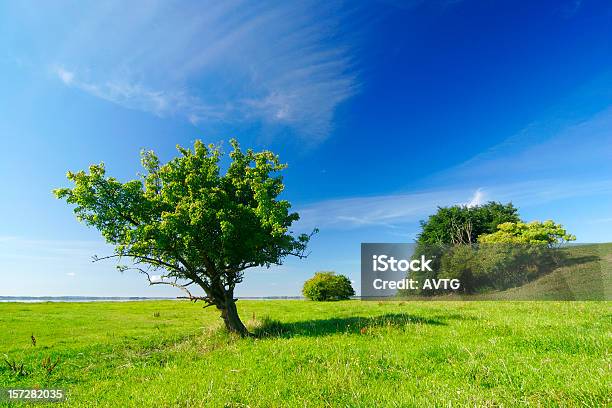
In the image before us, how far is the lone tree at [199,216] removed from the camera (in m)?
16.5

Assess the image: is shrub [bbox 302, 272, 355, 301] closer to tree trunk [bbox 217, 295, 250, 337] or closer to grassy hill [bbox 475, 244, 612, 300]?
grassy hill [bbox 475, 244, 612, 300]

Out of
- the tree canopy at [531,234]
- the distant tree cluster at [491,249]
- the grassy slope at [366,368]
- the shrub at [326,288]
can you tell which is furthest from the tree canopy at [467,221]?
the grassy slope at [366,368]

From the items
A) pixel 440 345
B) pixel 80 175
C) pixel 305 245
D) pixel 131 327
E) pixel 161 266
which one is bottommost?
pixel 131 327

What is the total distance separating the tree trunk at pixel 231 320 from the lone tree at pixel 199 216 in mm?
50

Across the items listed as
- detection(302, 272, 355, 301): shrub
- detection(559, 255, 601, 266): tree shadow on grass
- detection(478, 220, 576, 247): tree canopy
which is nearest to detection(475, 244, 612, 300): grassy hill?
detection(559, 255, 601, 266): tree shadow on grass

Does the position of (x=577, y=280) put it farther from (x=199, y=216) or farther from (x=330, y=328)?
(x=199, y=216)

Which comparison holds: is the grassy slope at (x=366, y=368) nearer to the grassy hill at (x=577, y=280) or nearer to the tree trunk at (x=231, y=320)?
the tree trunk at (x=231, y=320)

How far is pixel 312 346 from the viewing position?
12.3 m

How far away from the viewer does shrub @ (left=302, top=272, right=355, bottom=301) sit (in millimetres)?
61000

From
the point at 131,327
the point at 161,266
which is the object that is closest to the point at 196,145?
the point at 161,266

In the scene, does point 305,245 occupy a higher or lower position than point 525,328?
higher

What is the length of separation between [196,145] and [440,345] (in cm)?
1518

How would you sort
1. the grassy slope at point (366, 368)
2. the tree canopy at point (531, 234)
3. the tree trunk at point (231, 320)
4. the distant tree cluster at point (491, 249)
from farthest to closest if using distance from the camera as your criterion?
the tree canopy at point (531, 234) < the distant tree cluster at point (491, 249) < the tree trunk at point (231, 320) < the grassy slope at point (366, 368)

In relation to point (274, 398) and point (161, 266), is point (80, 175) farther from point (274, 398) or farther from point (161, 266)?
point (274, 398)
